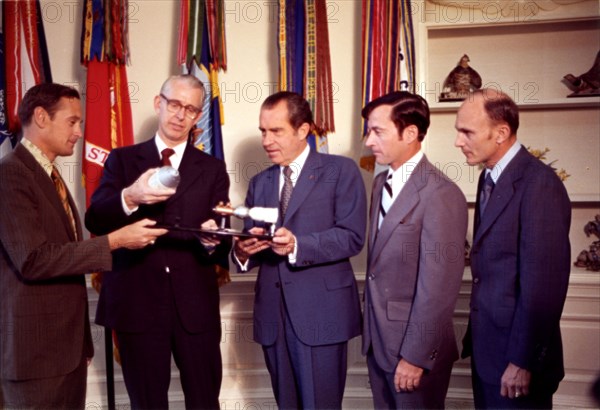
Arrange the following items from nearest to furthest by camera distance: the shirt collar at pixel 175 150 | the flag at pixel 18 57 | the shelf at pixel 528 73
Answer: the shirt collar at pixel 175 150 < the flag at pixel 18 57 < the shelf at pixel 528 73

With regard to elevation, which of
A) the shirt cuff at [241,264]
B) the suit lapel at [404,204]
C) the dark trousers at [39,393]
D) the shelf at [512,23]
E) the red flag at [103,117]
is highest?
the shelf at [512,23]

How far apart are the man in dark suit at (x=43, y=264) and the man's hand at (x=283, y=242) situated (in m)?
0.39

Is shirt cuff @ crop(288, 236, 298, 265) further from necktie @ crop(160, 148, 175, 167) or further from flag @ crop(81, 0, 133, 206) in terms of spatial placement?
flag @ crop(81, 0, 133, 206)

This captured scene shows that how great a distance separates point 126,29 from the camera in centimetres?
308

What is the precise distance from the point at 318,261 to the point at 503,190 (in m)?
0.67

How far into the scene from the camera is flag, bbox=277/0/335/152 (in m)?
3.06

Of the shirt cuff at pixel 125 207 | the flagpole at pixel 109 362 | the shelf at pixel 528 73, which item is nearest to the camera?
the shirt cuff at pixel 125 207

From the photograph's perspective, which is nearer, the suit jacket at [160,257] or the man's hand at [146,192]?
the man's hand at [146,192]

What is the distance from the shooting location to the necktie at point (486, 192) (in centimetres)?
208

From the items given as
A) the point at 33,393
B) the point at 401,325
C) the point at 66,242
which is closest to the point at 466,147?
the point at 401,325

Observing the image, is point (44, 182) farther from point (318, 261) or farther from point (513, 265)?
point (513, 265)

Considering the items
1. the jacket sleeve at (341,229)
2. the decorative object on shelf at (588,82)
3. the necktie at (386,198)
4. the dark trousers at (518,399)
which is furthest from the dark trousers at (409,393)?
the decorative object on shelf at (588,82)

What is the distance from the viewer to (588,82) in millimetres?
3158

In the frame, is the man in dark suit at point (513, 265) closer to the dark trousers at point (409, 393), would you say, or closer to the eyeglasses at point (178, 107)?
the dark trousers at point (409, 393)
